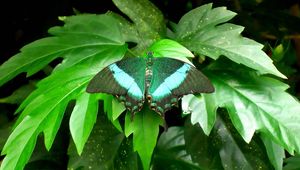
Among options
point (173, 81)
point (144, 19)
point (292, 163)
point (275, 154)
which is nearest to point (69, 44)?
point (144, 19)

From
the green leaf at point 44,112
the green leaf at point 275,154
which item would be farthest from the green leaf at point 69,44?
the green leaf at point 275,154

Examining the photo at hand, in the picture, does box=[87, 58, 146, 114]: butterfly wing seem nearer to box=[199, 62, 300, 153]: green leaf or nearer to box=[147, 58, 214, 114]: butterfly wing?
box=[147, 58, 214, 114]: butterfly wing

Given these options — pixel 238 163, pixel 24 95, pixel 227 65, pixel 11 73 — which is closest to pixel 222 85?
pixel 227 65

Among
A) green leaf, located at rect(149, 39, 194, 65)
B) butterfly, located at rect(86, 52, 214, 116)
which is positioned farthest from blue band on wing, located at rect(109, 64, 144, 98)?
green leaf, located at rect(149, 39, 194, 65)

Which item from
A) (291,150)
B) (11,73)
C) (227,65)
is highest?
(11,73)

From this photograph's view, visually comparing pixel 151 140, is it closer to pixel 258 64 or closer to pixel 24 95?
pixel 258 64
